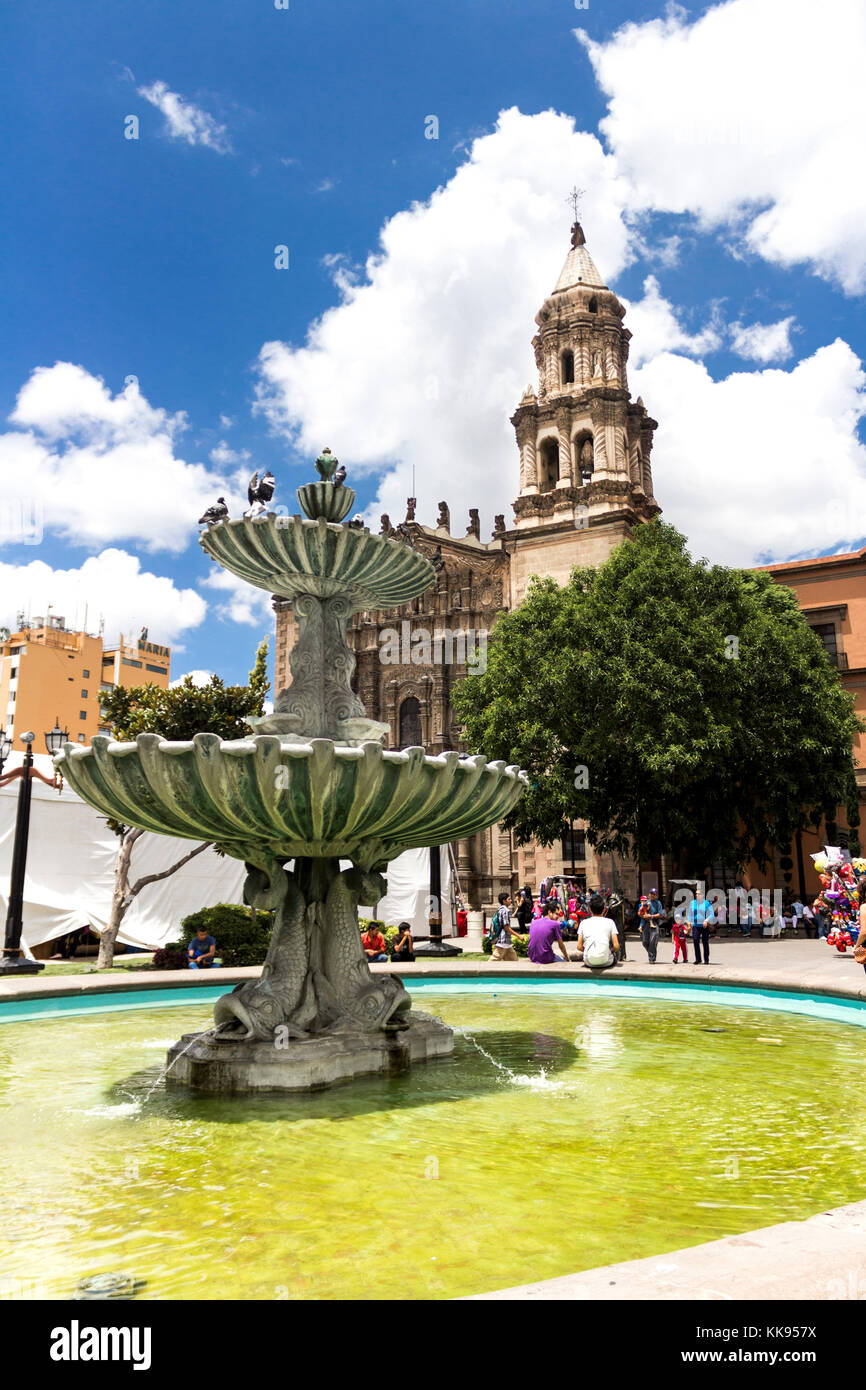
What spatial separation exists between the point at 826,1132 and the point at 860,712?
25184 mm

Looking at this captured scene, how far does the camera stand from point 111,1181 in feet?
10.6

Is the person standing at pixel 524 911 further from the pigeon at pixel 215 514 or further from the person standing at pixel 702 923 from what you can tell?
the pigeon at pixel 215 514

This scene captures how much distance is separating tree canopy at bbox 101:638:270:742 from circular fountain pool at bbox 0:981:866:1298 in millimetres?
9422

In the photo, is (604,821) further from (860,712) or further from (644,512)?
(644,512)

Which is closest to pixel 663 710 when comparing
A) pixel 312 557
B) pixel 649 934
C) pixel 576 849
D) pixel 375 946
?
pixel 649 934

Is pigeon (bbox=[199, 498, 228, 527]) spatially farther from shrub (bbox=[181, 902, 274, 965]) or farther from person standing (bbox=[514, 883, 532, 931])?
person standing (bbox=[514, 883, 532, 931])

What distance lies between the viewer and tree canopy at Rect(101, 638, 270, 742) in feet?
49.8

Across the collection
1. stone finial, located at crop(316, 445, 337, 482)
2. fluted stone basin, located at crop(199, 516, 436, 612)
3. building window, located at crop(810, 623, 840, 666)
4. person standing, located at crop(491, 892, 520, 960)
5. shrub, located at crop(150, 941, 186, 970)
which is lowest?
shrub, located at crop(150, 941, 186, 970)

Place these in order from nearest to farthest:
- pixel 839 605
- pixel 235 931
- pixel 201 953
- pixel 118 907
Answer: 1. pixel 201 953
2. pixel 235 931
3. pixel 118 907
4. pixel 839 605

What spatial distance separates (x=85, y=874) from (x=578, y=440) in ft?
75.0

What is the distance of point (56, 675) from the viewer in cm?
5591

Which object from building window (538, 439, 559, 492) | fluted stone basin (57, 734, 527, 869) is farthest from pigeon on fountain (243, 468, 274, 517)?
building window (538, 439, 559, 492)

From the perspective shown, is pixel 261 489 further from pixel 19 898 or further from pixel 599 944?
pixel 19 898
